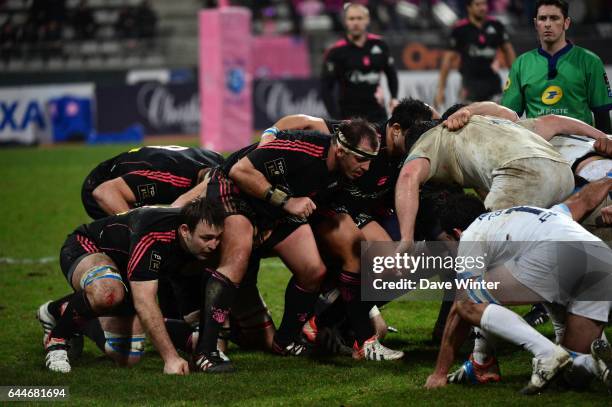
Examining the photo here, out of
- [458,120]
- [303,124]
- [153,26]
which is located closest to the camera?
[458,120]

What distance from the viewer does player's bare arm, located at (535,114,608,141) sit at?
20.4ft

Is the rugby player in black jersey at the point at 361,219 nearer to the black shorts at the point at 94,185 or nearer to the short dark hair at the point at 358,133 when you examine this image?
the short dark hair at the point at 358,133

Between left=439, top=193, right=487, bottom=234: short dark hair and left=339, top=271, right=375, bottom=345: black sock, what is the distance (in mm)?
834

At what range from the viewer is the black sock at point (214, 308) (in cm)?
580

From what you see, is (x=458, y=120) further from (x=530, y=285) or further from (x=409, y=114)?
(x=530, y=285)

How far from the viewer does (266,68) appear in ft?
88.3

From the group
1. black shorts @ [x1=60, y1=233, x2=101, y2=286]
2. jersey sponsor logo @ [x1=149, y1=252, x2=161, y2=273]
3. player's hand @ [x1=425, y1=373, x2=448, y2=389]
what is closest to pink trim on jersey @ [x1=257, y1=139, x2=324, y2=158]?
jersey sponsor logo @ [x1=149, y1=252, x2=161, y2=273]

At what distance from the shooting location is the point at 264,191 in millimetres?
5930

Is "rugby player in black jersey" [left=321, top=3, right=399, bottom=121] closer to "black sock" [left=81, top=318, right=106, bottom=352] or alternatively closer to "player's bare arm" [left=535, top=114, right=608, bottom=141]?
"player's bare arm" [left=535, top=114, right=608, bottom=141]

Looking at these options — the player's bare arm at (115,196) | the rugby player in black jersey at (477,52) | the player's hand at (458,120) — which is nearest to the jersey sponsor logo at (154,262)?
the player's bare arm at (115,196)

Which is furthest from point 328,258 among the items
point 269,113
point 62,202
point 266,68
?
point 266,68

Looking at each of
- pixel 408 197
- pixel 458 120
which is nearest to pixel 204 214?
pixel 408 197

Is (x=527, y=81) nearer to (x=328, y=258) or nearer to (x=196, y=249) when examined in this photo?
(x=328, y=258)

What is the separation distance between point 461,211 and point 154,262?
1.78 metres
